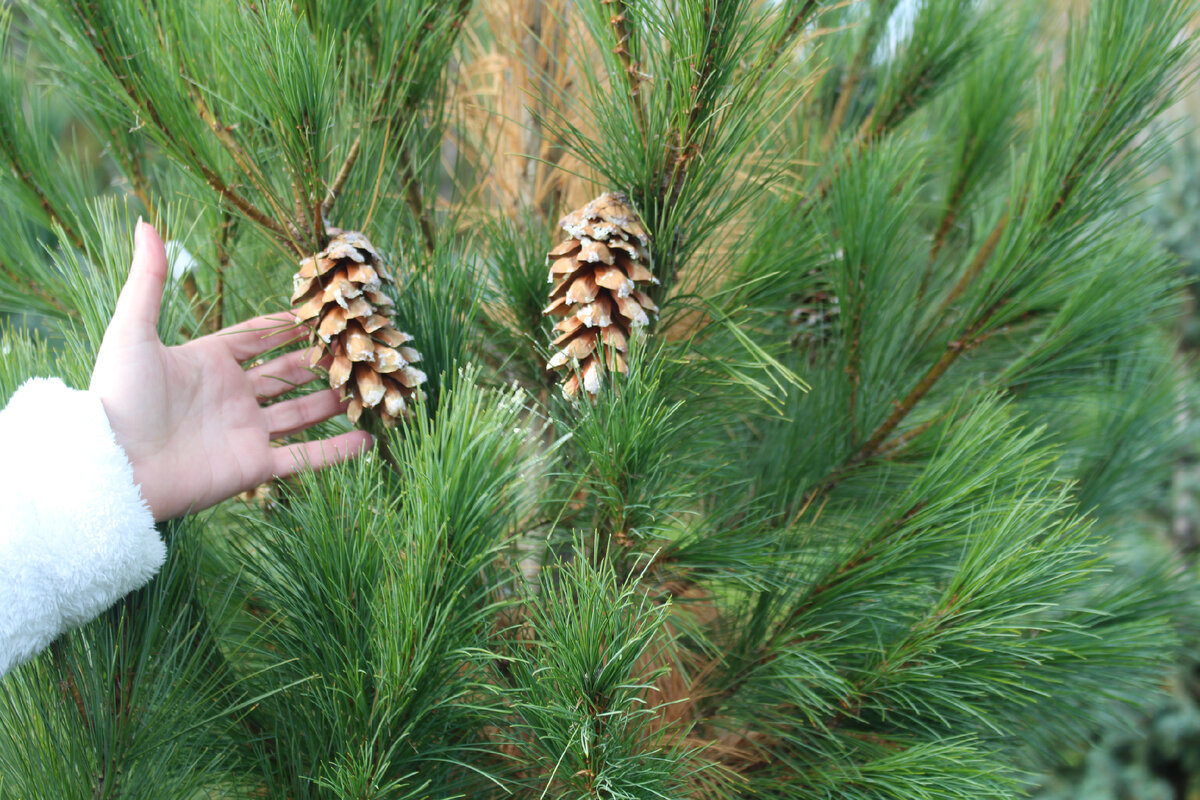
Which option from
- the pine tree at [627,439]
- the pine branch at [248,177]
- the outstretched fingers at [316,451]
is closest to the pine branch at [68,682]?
the pine tree at [627,439]

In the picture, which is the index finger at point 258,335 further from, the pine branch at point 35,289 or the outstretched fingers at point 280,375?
the pine branch at point 35,289

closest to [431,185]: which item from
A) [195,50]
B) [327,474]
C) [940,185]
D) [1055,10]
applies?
[195,50]

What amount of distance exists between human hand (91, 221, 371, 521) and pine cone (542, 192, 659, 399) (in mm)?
151

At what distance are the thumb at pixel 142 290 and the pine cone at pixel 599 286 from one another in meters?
0.25

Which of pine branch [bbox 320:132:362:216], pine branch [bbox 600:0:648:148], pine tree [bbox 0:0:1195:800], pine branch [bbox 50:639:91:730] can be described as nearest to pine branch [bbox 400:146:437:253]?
pine tree [bbox 0:0:1195:800]

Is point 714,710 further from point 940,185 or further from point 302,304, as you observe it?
point 940,185

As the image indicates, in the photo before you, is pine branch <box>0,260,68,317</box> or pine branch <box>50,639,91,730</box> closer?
pine branch <box>50,639,91,730</box>

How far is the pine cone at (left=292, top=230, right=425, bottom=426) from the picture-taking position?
47cm

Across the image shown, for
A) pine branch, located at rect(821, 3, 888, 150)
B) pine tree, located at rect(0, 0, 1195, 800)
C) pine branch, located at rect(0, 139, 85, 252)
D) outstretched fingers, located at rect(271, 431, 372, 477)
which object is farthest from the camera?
pine branch, located at rect(821, 3, 888, 150)

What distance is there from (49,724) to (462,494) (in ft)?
0.83

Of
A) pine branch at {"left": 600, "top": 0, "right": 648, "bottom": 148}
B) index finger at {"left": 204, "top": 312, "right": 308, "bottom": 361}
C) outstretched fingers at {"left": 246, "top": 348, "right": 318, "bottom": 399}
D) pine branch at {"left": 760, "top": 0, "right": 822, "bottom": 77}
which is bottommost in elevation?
outstretched fingers at {"left": 246, "top": 348, "right": 318, "bottom": 399}

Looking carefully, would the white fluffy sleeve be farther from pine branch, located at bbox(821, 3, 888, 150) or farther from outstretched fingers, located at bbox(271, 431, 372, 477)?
pine branch, located at bbox(821, 3, 888, 150)

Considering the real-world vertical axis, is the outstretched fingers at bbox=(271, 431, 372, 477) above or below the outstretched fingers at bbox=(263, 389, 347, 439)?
below

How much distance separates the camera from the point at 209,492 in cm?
53
